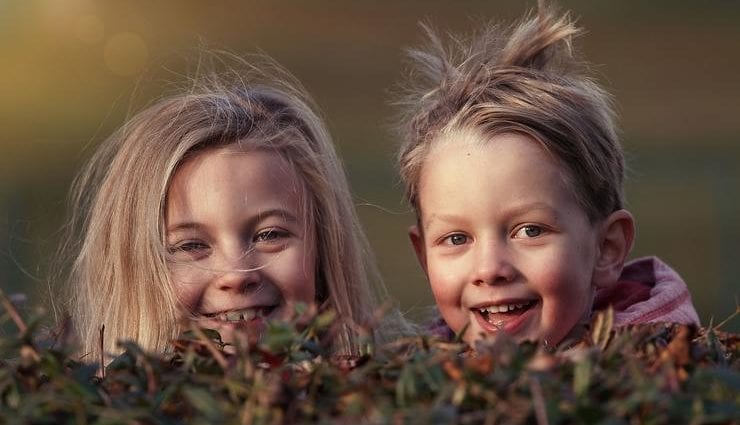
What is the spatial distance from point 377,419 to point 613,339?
0.46 metres

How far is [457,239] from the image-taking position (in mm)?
2832

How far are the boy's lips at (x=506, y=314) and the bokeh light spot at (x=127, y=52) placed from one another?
419 inches

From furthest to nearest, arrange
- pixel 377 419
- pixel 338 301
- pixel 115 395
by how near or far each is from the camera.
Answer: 1. pixel 338 301
2. pixel 115 395
3. pixel 377 419

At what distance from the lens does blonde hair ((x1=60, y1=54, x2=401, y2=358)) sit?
315 cm

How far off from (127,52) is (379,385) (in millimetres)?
12372

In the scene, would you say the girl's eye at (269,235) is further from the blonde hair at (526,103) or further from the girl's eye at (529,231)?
the girl's eye at (529,231)

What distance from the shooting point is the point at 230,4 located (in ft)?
45.6

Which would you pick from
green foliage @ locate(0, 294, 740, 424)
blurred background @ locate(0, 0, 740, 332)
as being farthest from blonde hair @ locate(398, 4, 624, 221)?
blurred background @ locate(0, 0, 740, 332)

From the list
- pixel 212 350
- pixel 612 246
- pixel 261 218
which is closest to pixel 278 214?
pixel 261 218

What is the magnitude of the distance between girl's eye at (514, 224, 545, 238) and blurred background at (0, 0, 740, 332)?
9151 mm

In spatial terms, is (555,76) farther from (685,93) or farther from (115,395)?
(685,93)

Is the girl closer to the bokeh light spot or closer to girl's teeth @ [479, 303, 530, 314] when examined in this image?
girl's teeth @ [479, 303, 530, 314]

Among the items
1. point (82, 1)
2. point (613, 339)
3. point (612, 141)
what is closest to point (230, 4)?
point (82, 1)

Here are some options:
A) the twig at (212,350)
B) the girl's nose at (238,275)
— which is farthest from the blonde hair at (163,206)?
the twig at (212,350)
